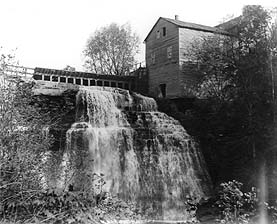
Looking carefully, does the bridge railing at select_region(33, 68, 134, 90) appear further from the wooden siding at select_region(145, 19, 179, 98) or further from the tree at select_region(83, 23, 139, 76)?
the tree at select_region(83, 23, 139, 76)

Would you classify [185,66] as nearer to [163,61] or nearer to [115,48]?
[163,61]

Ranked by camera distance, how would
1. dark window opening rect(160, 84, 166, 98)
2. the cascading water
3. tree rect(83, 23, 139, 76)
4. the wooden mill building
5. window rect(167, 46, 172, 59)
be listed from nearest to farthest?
the cascading water → the wooden mill building → window rect(167, 46, 172, 59) → dark window opening rect(160, 84, 166, 98) → tree rect(83, 23, 139, 76)

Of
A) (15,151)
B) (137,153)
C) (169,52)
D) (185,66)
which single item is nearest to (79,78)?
(169,52)

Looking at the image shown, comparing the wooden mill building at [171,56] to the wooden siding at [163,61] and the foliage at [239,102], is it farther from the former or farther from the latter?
Result: the foliage at [239,102]

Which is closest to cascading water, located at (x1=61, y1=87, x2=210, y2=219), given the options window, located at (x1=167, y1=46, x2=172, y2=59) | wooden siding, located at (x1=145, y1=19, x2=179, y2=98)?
wooden siding, located at (x1=145, y1=19, x2=179, y2=98)

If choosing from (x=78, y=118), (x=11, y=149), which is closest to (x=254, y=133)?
(x=78, y=118)

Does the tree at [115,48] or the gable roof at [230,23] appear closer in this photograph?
the gable roof at [230,23]

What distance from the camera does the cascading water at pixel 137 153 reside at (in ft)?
49.1

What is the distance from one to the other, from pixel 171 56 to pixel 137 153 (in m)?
10.8

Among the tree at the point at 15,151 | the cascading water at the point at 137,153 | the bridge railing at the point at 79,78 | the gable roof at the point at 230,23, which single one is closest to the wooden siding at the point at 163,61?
the bridge railing at the point at 79,78

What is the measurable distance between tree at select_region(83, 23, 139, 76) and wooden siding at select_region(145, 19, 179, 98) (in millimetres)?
10490

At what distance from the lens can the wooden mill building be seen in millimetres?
23766

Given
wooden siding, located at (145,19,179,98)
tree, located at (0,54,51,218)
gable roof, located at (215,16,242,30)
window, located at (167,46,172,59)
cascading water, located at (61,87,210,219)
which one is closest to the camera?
tree, located at (0,54,51,218)

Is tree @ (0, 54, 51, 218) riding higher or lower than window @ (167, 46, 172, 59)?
lower
